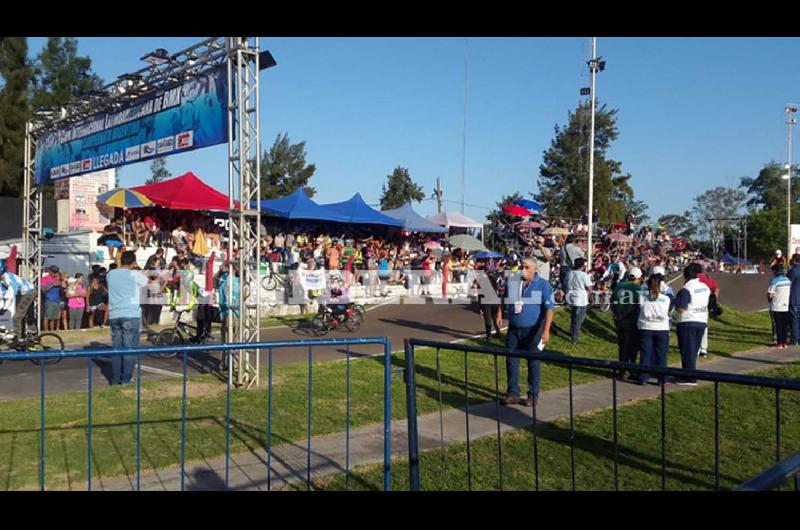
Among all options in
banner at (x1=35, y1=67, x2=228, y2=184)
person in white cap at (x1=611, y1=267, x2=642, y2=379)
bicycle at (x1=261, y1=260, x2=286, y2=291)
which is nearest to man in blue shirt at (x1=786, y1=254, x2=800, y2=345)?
person in white cap at (x1=611, y1=267, x2=642, y2=379)

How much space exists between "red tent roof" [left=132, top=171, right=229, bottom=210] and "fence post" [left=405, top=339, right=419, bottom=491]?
1899cm

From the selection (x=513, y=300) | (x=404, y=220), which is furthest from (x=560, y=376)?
Answer: (x=404, y=220)

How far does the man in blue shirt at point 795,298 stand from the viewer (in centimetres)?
1264

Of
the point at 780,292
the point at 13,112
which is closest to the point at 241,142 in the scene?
the point at 780,292

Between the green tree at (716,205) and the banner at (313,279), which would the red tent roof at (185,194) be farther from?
the green tree at (716,205)

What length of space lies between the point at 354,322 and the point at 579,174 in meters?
40.6

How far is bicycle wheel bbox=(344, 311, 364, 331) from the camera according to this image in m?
15.0

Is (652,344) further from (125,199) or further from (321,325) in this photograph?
(125,199)

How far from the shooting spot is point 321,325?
48.2 feet

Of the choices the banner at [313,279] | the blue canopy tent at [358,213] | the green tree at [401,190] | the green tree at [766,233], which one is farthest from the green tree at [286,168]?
the green tree at [766,233]

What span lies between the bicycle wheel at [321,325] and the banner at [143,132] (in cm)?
513

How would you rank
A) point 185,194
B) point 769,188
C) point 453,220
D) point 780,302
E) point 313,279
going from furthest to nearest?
point 769,188
point 453,220
point 185,194
point 313,279
point 780,302
